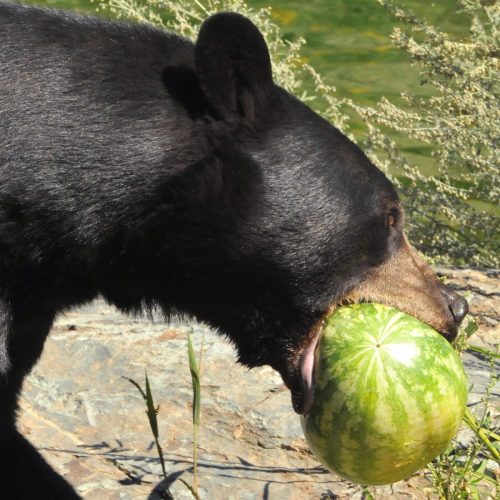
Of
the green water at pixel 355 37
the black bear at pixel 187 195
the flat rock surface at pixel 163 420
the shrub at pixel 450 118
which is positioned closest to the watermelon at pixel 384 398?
the black bear at pixel 187 195

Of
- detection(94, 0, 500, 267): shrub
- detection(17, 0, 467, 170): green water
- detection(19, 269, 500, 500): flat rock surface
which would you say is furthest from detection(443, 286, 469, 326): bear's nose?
detection(17, 0, 467, 170): green water

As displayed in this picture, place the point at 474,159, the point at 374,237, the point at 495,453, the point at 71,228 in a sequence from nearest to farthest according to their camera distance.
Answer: the point at 71,228 < the point at 374,237 < the point at 495,453 < the point at 474,159

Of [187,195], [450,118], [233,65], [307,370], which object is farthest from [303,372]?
[450,118]

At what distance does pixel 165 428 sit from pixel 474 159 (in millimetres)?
3242

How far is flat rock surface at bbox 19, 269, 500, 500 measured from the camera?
13.1 ft

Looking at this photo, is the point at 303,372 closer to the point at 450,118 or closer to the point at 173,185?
the point at 173,185

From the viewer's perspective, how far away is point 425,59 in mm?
7203

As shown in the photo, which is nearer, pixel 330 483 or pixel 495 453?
pixel 495 453

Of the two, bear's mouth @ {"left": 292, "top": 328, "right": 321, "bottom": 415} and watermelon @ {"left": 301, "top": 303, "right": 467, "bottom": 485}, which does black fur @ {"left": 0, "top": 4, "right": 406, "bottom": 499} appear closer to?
bear's mouth @ {"left": 292, "top": 328, "right": 321, "bottom": 415}

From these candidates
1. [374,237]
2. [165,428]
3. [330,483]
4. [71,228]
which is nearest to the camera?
[71,228]

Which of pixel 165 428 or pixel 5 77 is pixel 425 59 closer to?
pixel 165 428

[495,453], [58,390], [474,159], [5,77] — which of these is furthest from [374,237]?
[474,159]

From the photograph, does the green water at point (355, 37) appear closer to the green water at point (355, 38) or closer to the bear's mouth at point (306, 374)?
the green water at point (355, 38)

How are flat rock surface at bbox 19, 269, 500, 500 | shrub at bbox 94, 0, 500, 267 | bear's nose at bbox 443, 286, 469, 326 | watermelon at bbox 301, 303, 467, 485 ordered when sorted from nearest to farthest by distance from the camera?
1. watermelon at bbox 301, 303, 467, 485
2. bear's nose at bbox 443, 286, 469, 326
3. flat rock surface at bbox 19, 269, 500, 500
4. shrub at bbox 94, 0, 500, 267
